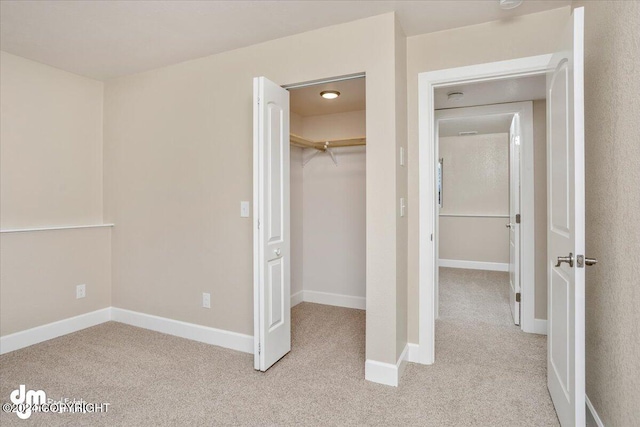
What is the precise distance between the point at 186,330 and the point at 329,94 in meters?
2.51

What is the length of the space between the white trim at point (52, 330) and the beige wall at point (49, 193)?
5 centimetres

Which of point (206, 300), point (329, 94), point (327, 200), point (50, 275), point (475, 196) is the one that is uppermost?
point (329, 94)

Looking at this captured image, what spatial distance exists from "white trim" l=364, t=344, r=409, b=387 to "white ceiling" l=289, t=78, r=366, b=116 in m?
2.23

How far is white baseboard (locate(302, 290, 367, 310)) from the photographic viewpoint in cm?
397

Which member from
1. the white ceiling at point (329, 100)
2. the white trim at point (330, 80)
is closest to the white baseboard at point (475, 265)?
the white ceiling at point (329, 100)

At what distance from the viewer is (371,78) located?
7.61ft

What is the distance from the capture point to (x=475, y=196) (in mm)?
6316

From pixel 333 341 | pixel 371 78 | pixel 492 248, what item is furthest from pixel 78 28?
pixel 492 248

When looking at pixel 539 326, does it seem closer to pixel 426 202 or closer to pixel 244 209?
pixel 426 202

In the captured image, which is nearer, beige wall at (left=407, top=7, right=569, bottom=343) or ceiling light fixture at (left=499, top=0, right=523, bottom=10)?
ceiling light fixture at (left=499, top=0, right=523, bottom=10)

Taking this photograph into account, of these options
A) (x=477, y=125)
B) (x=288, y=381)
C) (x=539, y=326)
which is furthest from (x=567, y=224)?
(x=477, y=125)

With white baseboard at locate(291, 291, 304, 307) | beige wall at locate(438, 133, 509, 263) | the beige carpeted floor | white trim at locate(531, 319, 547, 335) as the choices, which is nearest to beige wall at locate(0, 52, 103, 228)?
the beige carpeted floor

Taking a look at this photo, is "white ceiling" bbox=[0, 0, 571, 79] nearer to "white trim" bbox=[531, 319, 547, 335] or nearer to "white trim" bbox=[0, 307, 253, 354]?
"white trim" bbox=[0, 307, 253, 354]

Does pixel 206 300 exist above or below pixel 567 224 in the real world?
below
